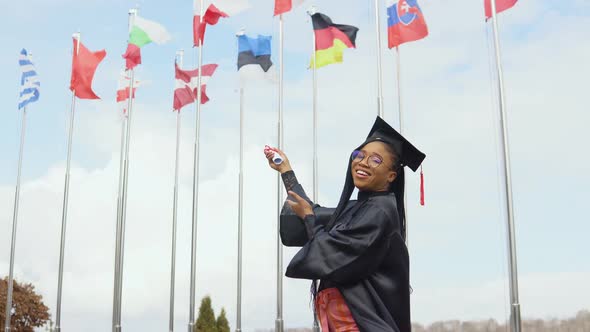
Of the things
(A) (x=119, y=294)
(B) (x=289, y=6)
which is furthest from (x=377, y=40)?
(A) (x=119, y=294)

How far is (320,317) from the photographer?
16.4 ft

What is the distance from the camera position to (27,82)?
2219cm

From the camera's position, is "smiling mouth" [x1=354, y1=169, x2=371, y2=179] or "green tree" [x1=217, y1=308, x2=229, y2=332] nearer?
"smiling mouth" [x1=354, y1=169, x2=371, y2=179]

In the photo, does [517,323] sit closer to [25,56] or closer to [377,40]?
[377,40]

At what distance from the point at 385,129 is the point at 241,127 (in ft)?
48.6

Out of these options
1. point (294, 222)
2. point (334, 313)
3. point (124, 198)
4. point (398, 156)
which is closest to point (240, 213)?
point (124, 198)

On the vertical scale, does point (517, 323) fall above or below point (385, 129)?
below

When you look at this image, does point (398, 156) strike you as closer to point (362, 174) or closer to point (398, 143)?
point (398, 143)

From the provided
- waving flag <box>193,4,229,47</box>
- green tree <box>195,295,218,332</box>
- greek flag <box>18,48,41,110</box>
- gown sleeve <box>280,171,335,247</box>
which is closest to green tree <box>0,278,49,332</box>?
green tree <box>195,295,218,332</box>

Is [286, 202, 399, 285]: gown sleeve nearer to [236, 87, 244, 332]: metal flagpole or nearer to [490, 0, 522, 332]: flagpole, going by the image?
[490, 0, 522, 332]: flagpole

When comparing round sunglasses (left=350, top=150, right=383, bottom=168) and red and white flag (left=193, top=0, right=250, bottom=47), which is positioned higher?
red and white flag (left=193, top=0, right=250, bottom=47)

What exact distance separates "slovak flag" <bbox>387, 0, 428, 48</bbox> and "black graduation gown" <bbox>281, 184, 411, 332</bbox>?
11.3m

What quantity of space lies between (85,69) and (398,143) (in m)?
16.7

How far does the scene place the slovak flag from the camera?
15766 mm
